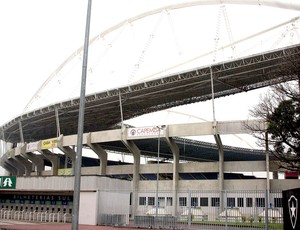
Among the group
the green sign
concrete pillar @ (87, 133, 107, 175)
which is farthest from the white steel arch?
the green sign

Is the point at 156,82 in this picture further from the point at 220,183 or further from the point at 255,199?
the point at 255,199

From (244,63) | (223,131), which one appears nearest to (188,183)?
(223,131)

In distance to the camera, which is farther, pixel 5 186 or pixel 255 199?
pixel 5 186

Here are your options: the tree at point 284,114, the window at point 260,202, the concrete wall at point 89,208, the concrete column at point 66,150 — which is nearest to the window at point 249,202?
the window at point 260,202

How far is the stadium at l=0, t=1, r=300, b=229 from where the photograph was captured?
30453 millimetres

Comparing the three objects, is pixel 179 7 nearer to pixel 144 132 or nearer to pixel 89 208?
pixel 144 132

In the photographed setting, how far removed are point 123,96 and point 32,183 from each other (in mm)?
28068

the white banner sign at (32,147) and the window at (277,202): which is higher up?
the white banner sign at (32,147)

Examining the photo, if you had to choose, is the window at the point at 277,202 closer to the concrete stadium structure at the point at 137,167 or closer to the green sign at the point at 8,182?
the concrete stadium structure at the point at 137,167

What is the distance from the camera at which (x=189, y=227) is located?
28.2 meters

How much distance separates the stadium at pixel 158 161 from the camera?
3045cm

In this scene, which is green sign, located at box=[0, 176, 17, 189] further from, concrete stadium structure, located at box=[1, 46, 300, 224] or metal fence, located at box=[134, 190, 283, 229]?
metal fence, located at box=[134, 190, 283, 229]

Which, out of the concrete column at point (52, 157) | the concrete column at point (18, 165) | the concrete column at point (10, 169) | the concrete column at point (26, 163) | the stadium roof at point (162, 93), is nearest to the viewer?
the stadium roof at point (162, 93)

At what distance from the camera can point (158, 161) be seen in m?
52.6
